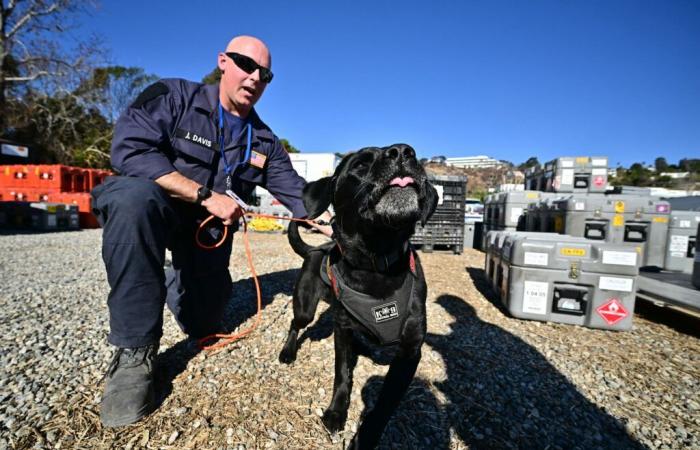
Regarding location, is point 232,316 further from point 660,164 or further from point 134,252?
point 660,164

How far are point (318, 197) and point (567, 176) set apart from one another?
673 cm

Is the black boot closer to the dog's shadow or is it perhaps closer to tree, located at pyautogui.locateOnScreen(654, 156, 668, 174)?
the dog's shadow

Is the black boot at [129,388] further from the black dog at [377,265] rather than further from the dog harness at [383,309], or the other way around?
the dog harness at [383,309]

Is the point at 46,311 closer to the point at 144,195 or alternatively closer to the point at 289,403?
the point at 144,195

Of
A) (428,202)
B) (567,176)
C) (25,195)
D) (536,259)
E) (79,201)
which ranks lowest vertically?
(536,259)

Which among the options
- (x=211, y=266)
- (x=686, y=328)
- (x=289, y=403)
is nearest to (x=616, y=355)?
(x=686, y=328)

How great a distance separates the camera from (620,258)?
2760 mm

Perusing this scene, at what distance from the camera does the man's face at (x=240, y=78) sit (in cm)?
221

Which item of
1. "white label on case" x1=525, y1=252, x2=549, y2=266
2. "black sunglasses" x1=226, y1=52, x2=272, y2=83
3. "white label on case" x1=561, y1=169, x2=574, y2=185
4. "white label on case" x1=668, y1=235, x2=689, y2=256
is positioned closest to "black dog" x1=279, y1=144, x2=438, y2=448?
"black sunglasses" x1=226, y1=52, x2=272, y2=83

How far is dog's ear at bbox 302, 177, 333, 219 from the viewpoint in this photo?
1.80m

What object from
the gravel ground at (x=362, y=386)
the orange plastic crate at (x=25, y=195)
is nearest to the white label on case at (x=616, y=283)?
the gravel ground at (x=362, y=386)

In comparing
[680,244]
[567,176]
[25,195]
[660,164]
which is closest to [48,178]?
[25,195]

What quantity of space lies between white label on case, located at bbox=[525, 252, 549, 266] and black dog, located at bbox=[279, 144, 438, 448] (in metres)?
1.74

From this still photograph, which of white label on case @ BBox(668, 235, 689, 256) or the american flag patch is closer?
the american flag patch
